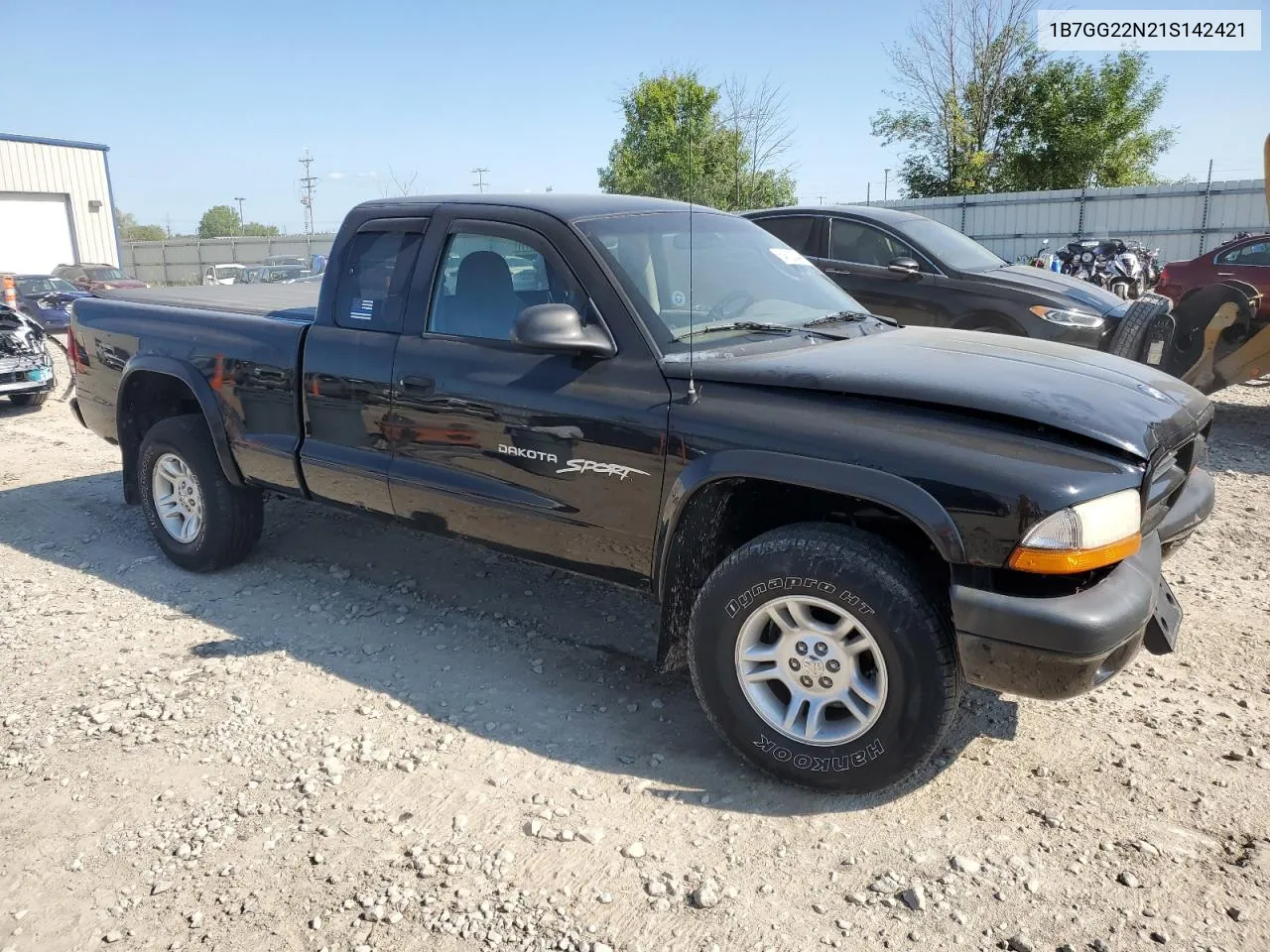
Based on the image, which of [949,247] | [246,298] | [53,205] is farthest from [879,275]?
[53,205]

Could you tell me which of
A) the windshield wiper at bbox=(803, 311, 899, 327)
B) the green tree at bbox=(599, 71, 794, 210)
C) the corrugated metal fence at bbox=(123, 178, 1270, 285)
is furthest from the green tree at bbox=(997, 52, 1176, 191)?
the windshield wiper at bbox=(803, 311, 899, 327)

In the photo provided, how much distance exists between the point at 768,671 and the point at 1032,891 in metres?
0.97

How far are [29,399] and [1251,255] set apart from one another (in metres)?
14.8

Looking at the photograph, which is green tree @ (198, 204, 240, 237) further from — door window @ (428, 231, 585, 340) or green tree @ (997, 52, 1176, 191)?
door window @ (428, 231, 585, 340)

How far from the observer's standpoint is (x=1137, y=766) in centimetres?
325

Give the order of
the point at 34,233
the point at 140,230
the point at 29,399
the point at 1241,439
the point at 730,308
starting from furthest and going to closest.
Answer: the point at 140,230
the point at 34,233
the point at 29,399
the point at 1241,439
the point at 730,308

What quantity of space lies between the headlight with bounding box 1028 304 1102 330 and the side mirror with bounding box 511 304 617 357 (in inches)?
209

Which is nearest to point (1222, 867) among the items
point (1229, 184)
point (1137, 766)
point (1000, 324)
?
point (1137, 766)

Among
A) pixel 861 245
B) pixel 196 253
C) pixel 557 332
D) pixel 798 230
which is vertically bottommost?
pixel 557 332

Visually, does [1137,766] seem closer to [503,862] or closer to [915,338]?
[915,338]

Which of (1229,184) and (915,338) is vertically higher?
(1229,184)

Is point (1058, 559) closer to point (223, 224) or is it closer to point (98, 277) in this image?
point (98, 277)

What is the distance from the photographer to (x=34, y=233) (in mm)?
33500

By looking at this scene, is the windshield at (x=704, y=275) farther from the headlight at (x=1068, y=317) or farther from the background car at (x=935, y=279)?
the headlight at (x=1068, y=317)
